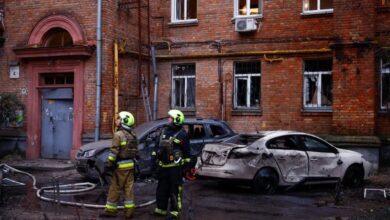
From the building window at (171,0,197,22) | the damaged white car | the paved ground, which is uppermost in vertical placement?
the building window at (171,0,197,22)

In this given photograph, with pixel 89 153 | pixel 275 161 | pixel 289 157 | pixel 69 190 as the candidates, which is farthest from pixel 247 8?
pixel 69 190

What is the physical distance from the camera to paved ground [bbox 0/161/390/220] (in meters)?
9.84

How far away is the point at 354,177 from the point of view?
13.8m

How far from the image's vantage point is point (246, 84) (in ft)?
62.3

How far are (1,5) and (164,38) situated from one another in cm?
602

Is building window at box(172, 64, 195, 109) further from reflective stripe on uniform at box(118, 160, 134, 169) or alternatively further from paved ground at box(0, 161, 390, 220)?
reflective stripe on uniform at box(118, 160, 134, 169)

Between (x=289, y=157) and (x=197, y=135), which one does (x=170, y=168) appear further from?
(x=197, y=135)

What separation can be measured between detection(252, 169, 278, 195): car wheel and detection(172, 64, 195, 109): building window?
25.4 ft

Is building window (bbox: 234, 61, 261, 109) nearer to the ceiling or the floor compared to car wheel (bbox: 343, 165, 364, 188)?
nearer to the ceiling

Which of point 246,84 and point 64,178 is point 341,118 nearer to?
point 246,84

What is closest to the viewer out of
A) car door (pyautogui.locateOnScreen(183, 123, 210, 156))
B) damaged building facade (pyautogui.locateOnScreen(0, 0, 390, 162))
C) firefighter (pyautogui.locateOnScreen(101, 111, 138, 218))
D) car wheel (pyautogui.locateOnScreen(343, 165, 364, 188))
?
firefighter (pyautogui.locateOnScreen(101, 111, 138, 218))

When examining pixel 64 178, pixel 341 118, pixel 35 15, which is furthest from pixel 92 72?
pixel 341 118

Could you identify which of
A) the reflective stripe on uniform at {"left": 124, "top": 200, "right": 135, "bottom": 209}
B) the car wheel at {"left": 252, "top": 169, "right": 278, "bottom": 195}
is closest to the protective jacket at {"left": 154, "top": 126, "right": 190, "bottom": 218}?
the reflective stripe on uniform at {"left": 124, "top": 200, "right": 135, "bottom": 209}

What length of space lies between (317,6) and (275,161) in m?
7.63
